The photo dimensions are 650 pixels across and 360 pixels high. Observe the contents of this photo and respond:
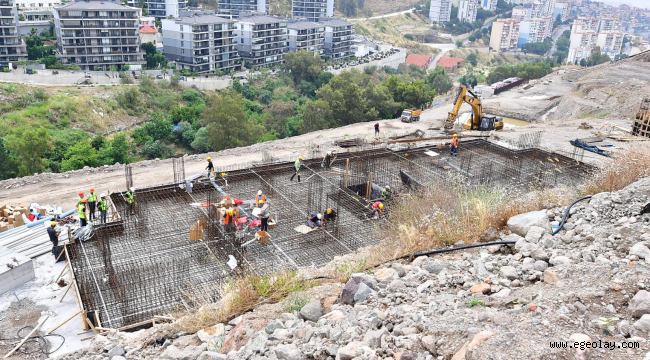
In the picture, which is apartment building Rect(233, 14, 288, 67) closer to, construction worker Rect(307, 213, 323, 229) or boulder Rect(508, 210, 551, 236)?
construction worker Rect(307, 213, 323, 229)

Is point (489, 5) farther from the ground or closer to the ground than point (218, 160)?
farther from the ground

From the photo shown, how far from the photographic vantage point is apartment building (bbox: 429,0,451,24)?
119 meters

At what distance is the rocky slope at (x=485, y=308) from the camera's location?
4.20m

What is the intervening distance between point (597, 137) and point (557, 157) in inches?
301

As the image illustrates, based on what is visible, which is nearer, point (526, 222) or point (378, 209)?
point (526, 222)

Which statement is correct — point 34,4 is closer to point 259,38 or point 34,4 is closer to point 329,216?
point 259,38

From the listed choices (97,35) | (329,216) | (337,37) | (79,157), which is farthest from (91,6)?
(329,216)

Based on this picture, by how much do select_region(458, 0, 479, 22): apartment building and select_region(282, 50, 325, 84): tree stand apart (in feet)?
268

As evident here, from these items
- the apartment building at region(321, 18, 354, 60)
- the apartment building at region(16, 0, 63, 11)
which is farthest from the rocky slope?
the apartment building at region(321, 18, 354, 60)

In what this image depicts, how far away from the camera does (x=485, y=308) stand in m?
4.99

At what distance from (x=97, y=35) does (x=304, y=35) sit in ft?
91.4

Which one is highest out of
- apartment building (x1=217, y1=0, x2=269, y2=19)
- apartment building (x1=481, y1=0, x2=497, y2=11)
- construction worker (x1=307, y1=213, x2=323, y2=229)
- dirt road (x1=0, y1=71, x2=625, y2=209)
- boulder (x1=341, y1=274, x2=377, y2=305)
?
apartment building (x1=481, y1=0, x2=497, y2=11)

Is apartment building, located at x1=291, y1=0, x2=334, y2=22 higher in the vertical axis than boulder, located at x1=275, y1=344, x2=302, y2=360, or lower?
higher

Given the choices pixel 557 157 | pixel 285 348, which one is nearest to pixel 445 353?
pixel 285 348
